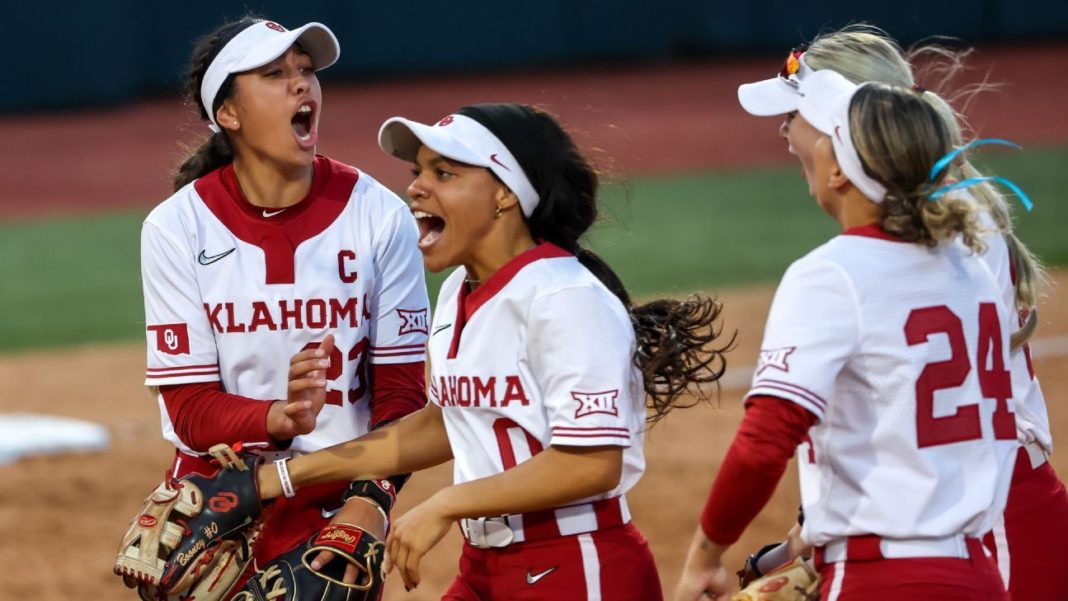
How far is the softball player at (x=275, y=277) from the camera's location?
3.69 metres

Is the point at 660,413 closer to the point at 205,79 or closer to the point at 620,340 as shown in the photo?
the point at 620,340

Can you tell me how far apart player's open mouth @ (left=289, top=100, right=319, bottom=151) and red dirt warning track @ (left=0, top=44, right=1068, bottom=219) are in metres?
11.7

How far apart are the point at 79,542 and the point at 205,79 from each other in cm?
334

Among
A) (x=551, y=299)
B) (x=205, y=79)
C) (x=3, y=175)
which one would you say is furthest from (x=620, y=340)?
(x=3, y=175)

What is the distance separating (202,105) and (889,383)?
2040 millimetres

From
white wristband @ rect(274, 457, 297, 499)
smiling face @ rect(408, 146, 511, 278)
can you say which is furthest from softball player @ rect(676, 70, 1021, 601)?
white wristband @ rect(274, 457, 297, 499)

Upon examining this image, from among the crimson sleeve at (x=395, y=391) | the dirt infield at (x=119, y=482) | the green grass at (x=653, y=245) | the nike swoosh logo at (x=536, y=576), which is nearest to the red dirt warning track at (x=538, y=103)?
the green grass at (x=653, y=245)

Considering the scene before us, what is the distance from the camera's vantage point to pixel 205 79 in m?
3.82

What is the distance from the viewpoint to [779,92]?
10.4ft

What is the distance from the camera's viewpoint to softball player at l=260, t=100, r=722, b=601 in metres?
3.06

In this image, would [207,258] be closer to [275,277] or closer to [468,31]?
[275,277]

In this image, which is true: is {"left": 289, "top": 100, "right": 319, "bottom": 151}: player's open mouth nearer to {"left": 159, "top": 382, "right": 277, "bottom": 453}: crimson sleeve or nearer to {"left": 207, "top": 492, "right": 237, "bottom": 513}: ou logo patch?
{"left": 159, "top": 382, "right": 277, "bottom": 453}: crimson sleeve

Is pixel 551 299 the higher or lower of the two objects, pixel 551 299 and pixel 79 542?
the higher

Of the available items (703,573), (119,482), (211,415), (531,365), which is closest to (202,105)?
(211,415)
